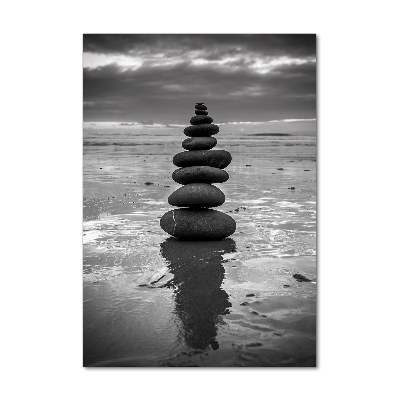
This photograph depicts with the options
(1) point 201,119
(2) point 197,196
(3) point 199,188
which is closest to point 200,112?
(1) point 201,119

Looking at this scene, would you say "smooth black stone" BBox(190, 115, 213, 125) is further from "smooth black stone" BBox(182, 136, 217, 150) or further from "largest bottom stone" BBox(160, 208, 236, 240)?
"largest bottom stone" BBox(160, 208, 236, 240)

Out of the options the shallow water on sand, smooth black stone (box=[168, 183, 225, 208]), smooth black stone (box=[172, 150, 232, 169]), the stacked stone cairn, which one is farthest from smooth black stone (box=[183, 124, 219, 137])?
smooth black stone (box=[168, 183, 225, 208])

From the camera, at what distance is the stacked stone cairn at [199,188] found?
24.6 ft

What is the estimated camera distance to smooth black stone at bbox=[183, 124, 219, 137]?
764cm

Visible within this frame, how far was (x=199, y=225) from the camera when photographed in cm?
742

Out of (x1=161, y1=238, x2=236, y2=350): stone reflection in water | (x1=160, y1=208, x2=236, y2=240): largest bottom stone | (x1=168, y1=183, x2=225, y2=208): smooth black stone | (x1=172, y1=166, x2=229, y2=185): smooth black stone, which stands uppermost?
(x1=172, y1=166, x2=229, y2=185): smooth black stone

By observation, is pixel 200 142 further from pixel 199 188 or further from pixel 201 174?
pixel 199 188

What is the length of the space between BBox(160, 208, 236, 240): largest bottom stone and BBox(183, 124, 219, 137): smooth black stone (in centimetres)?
144

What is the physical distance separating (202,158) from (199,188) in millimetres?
592

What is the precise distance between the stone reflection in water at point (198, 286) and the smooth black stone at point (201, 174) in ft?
3.75
